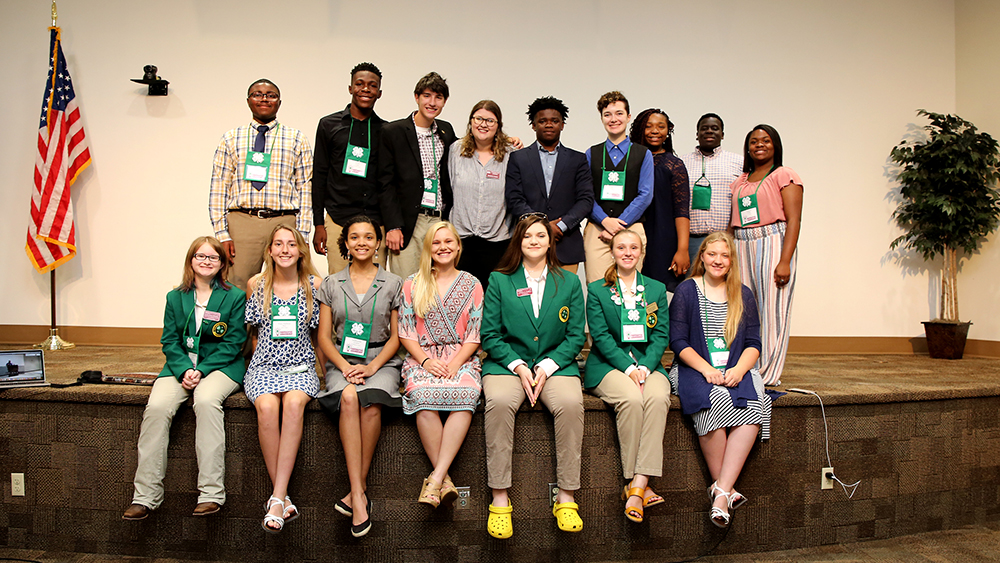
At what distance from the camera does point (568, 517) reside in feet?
7.74

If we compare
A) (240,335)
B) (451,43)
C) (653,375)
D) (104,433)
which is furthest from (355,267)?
(451,43)

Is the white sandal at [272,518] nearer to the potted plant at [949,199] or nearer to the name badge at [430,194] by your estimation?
the name badge at [430,194]

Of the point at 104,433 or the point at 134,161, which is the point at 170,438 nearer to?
the point at 104,433

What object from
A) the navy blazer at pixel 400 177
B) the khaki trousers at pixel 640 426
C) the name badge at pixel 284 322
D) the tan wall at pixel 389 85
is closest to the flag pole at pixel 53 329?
the tan wall at pixel 389 85

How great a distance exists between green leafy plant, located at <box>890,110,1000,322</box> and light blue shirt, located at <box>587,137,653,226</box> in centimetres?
313

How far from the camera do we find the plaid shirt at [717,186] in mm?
3523

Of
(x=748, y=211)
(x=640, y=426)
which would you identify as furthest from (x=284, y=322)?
(x=748, y=211)

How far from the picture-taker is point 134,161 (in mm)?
4898

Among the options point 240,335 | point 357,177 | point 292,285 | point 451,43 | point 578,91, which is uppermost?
point 451,43

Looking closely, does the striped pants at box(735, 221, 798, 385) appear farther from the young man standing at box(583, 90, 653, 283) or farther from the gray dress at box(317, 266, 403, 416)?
the gray dress at box(317, 266, 403, 416)

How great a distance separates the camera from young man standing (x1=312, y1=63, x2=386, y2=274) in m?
3.21

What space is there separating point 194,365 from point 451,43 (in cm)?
343

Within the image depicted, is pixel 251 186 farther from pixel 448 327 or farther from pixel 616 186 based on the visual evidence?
pixel 616 186

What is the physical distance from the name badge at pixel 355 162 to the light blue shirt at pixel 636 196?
4.00 ft
